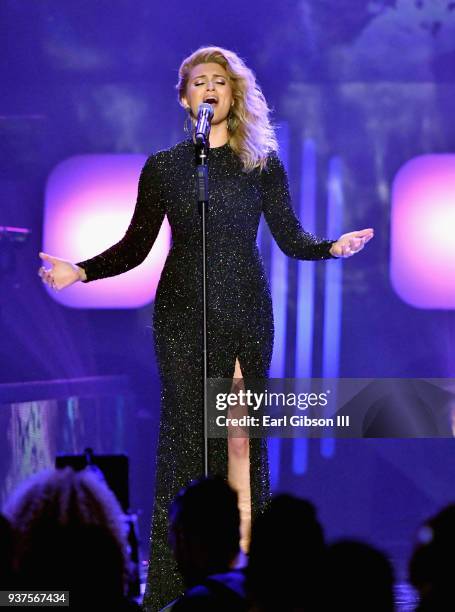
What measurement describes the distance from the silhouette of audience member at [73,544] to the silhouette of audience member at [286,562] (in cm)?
23

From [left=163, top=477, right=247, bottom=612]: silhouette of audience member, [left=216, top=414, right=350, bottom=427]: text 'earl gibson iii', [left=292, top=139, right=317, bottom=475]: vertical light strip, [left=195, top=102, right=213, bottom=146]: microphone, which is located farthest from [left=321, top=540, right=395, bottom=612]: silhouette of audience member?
[left=292, top=139, right=317, bottom=475]: vertical light strip

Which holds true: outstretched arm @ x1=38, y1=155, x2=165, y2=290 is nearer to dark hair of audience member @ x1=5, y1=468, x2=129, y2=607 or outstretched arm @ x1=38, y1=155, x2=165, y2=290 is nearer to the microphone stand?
the microphone stand

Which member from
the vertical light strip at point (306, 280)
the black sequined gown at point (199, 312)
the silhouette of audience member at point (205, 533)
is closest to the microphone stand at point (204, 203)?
the black sequined gown at point (199, 312)

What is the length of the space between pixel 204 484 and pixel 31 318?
235 cm

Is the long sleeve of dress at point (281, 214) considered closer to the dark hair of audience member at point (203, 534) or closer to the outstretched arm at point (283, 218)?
the outstretched arm at point (283, 218)

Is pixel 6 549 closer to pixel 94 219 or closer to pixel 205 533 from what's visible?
pixel 205 533

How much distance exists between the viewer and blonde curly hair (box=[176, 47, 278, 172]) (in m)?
3.59

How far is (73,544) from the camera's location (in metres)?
1.85

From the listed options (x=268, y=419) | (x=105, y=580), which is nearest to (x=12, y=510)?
(x=105, y=580)

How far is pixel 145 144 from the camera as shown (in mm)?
4488

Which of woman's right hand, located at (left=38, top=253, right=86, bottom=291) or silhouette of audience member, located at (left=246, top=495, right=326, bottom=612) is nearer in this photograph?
silhouette of audience member, located at (left=246, top=495, right=326, bottom=612)

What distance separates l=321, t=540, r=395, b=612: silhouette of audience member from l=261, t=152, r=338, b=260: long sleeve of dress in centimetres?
197

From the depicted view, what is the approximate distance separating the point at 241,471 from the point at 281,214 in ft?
2.91

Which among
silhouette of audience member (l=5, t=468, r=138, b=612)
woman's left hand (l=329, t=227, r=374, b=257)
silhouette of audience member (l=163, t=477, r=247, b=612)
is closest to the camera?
silhouette of audience member (l=5, t=468, r=138, b=612)
